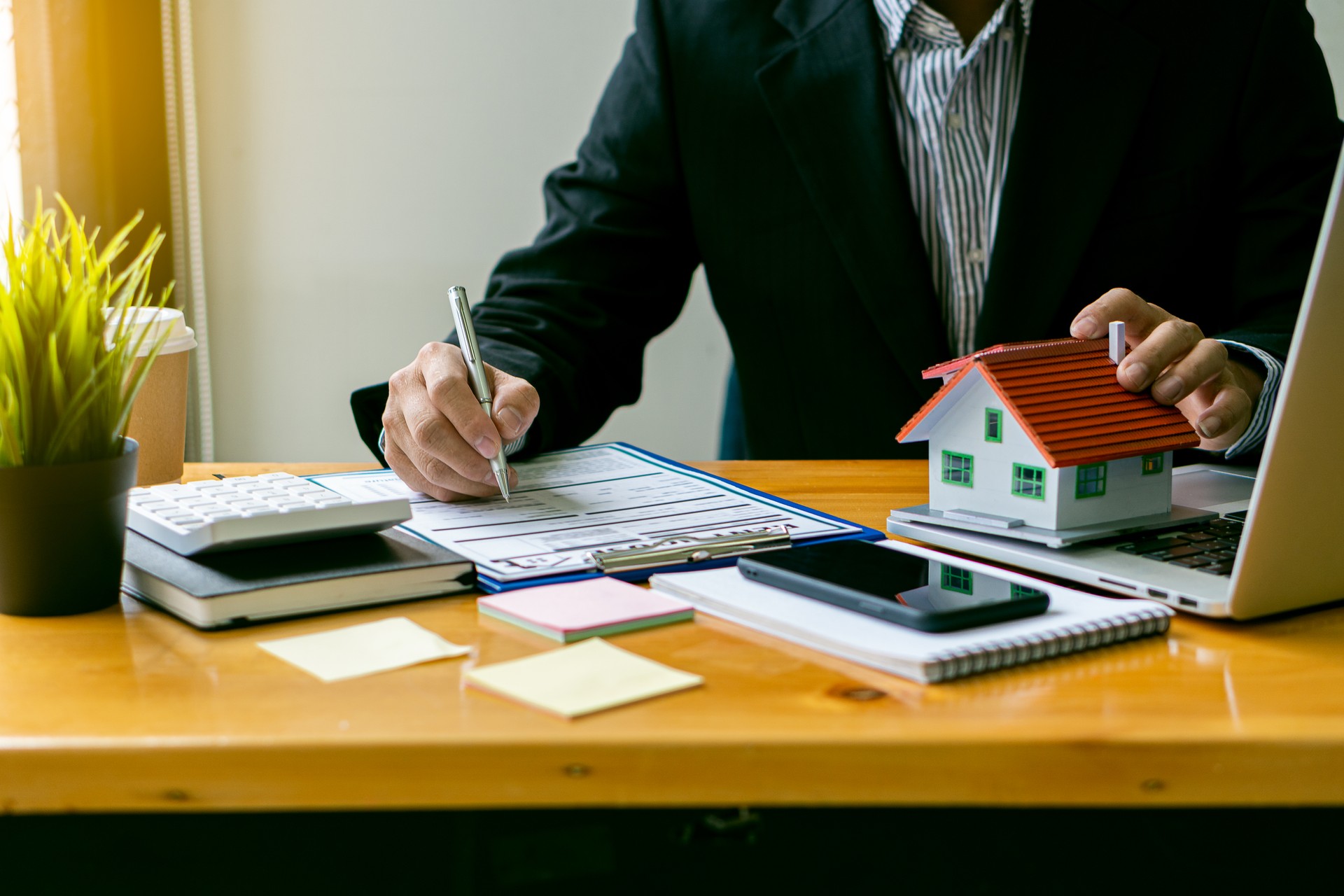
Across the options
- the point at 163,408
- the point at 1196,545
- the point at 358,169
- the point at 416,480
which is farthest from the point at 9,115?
the point at 1196,545

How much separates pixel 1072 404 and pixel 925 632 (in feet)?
0.87

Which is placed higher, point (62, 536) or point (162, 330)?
point (162, 330)

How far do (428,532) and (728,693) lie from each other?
34 centimetres

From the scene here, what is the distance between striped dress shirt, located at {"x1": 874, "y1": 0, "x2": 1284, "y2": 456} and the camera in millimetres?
1402

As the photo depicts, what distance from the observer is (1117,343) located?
820 millimetres

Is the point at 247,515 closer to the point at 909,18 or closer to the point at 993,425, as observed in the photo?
the point at 993,425

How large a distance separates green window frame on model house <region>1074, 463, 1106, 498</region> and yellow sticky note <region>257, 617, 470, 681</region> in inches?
16.1

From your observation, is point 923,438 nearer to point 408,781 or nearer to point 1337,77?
point 408,781

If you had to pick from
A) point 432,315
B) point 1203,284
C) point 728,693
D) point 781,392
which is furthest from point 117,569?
point 432,315

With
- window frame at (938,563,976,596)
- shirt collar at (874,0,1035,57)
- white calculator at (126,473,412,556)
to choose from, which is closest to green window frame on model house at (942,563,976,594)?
window frame at (938,563,976,596)

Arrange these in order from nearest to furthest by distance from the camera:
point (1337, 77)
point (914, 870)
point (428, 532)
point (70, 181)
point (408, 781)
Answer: point (408, 781)
point (914, 870)
point (428, 532)
point (70, 181)
point (1337, 77)

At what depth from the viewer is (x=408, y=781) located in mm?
482

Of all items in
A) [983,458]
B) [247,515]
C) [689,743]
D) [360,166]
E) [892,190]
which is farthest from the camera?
[360,166]

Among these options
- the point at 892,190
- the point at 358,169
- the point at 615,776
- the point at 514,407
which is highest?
the point at 358,169
